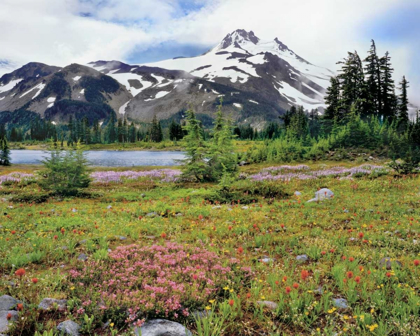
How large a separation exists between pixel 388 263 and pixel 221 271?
147 inches

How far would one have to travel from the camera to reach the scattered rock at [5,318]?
153 inches

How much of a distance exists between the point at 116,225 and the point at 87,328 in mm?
5734

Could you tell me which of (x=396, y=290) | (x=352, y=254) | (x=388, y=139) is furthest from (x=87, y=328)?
(x=388, y=139)

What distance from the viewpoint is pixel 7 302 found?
4.39 metres

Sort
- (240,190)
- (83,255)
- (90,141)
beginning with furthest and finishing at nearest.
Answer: (90,141) < (240,190) < (83,255)

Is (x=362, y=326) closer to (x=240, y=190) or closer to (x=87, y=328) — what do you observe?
(x=87, y=328)

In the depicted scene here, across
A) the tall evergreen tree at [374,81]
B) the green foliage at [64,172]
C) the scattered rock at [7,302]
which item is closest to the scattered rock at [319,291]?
the scattered rock at [7,302]

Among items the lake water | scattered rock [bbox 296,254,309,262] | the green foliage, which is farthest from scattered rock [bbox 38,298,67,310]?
the lake water

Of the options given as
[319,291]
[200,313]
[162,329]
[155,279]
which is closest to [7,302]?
[155,279]

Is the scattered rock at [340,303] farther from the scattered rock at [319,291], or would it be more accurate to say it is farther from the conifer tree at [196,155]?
the conifer tree at [196,155]

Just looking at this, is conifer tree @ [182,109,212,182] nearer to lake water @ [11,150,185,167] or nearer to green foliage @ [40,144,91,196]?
green foliage @ [40,144,91,196]

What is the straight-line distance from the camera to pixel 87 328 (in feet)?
13.5

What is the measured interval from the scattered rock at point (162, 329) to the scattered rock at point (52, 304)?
143 centimetres

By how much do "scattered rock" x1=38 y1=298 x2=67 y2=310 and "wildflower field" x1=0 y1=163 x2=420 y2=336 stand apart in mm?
31
